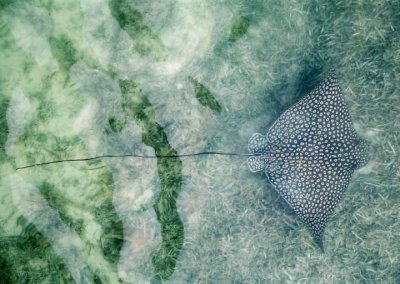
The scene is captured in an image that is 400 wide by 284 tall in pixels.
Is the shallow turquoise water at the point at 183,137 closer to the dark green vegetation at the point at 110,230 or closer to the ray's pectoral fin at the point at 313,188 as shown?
the dark green vegetation at the point at 110,230

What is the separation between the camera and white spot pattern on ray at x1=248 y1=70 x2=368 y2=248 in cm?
459

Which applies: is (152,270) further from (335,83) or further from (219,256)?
(335,83)

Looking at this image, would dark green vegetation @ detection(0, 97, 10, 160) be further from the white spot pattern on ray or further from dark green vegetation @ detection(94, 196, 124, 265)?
the white spot pattern on ray

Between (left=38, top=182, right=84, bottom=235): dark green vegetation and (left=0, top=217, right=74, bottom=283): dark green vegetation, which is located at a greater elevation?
(left=38, top=182, right=84, bottom=235): dark green vegetation

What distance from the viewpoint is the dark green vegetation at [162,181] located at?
5.12 meters

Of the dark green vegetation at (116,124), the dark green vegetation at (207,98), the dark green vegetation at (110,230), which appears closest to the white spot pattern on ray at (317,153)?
the dark green vegetation at (207,98)

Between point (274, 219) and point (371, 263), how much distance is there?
1304 millimetres

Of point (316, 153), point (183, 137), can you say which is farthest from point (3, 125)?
point (316, 153)

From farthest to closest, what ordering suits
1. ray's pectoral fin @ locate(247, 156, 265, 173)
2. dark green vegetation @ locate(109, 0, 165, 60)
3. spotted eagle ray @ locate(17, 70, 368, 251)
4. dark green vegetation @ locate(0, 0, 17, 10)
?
dark green vegetation @ locate(109, 0, 165, 60) → dark green vegetation @ locate(0, 0, 17, 10) → ray's pectoral fin @ locate(247, 156, 265, 173) → spotted eagle ray @ locate(17, 70, 368, 251)

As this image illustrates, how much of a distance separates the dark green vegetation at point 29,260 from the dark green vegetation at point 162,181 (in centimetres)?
119

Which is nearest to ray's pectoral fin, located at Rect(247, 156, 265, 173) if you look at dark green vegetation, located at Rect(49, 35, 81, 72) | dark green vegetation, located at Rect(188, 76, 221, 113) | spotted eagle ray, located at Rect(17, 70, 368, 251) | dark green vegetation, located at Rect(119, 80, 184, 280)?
spotted eagle ray, located at Rect(17, 70, 368, 251)

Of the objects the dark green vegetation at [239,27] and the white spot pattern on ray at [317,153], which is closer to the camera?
the white spot pattern on ray at [317,153]

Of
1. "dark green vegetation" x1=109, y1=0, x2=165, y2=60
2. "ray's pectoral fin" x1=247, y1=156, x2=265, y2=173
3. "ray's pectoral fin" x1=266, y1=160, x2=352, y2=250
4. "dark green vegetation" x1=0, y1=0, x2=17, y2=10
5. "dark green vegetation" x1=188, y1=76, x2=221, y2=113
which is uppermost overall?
"dark green vegetation" x1=0, y1=0, x2=17, y2=10

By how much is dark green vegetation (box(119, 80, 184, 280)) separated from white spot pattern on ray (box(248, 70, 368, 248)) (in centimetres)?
134
